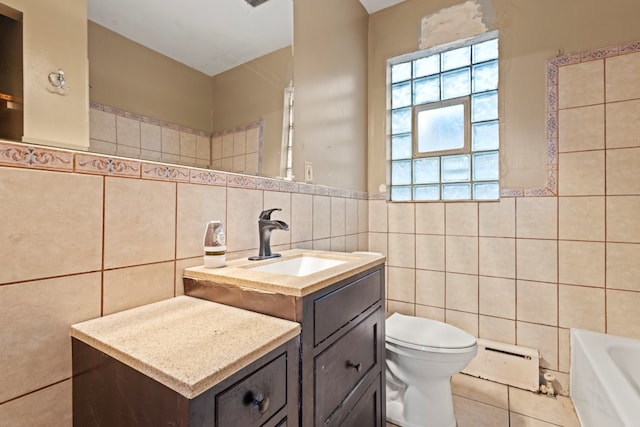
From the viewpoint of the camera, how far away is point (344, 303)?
94 centimetres

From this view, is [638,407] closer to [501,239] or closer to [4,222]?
[501,239]

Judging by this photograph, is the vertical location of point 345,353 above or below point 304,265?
below

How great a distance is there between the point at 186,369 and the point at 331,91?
5.78 feet

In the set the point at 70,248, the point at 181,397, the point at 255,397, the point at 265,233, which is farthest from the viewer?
the point at 265,233

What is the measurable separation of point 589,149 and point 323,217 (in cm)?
152

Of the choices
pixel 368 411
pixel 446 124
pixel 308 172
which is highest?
pixel 446 124

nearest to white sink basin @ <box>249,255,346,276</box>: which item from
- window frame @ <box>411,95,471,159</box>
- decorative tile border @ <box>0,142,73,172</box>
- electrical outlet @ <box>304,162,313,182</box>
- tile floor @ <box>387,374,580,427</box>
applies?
electrical outlet @ <box>304,162,313,182</box>

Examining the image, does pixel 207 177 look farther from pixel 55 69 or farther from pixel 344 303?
pixel 344 303

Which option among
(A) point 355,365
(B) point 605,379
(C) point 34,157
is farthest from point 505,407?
(C) point 34,157

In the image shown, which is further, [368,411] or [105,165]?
[368,411]

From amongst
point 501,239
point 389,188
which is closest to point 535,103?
point 501,239

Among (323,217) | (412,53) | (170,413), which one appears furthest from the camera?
(412,53)

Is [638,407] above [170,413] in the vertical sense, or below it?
below

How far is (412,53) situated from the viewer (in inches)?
84.3
